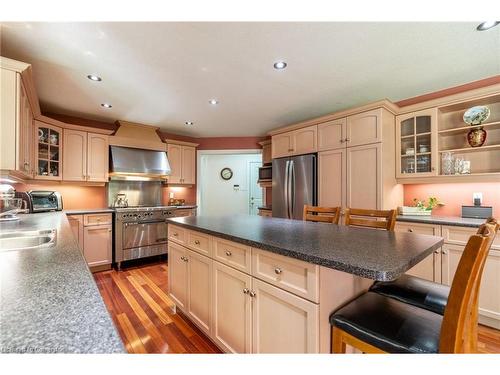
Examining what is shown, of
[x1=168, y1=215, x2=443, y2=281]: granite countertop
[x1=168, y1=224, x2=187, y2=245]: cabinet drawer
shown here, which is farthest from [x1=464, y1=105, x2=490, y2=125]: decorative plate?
[x1=168, y1=224, x2=187, y2=245]: cabinet drawer

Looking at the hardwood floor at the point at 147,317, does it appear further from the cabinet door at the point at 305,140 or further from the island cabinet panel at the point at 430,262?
the cabinet door at the point at 305,140

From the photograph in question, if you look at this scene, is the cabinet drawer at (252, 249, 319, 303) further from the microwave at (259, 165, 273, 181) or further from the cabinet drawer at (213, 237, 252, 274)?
the microwave at (259, 165, 273, 181)

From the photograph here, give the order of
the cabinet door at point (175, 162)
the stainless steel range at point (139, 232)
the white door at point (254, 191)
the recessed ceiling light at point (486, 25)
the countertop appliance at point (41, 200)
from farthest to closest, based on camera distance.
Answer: the white door at point (254, 191), the cabinet door at point (175, 162), the stainless steel range at point (139, 232), the countertop appliance at point (41, 200), the recessed ceiling light at point (486, 25)

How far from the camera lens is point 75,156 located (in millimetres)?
3369

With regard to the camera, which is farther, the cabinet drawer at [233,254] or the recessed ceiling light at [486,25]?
the recessed ceiling light at [486,25]

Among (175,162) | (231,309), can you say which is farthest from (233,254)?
(175,162)

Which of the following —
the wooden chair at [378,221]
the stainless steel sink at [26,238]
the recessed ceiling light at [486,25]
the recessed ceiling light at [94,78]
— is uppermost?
the recessed ceiling light at [486,25]

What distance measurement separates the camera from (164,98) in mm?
2891

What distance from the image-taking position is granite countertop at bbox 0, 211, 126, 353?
0.43 m

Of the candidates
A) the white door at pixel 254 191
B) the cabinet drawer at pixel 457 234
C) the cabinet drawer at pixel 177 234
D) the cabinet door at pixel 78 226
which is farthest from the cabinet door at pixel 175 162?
the cabinet drawer at pixel 457 234

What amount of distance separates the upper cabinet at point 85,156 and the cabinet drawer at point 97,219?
60cm

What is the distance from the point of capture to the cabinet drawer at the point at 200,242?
1658 millimetres

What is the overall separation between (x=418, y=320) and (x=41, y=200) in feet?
13.2
